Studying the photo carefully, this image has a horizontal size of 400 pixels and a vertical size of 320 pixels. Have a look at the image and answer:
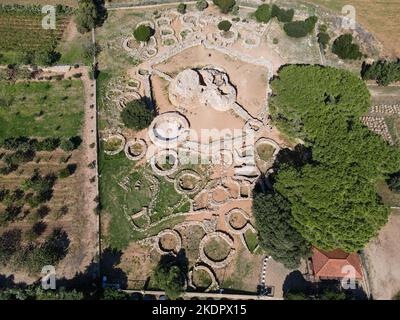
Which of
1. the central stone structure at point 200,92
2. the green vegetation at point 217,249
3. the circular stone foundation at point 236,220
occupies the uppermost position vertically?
the central stone structure at point 200,92

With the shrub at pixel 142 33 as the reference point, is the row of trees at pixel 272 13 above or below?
above

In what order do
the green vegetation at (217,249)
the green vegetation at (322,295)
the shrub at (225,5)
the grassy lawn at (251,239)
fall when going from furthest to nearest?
the shrub at (225,5) → the grassy lawn at (251,239) → the green vegetation at (217,249) → the green vegetation at (322,295)

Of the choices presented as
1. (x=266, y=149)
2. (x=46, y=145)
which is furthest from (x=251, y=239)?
(x=46, y=145)

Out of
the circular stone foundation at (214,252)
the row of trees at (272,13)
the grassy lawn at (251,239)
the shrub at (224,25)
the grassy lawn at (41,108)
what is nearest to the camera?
the circular stone foundation at (214,252)

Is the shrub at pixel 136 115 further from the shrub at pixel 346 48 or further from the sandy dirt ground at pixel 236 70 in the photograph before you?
the shrub at pixel 346 48

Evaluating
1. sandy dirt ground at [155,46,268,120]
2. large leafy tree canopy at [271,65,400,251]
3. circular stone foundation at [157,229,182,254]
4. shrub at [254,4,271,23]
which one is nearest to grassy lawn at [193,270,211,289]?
circular stone foundation at [157,229,182,254]

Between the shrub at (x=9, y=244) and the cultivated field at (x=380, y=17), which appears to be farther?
the cultivated field at (x=380, y=17)

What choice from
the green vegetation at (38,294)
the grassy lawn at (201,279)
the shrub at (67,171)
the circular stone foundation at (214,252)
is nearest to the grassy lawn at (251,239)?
the circular stone foundation at (214,252)

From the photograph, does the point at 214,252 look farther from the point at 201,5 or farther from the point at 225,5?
the point at 201,5
